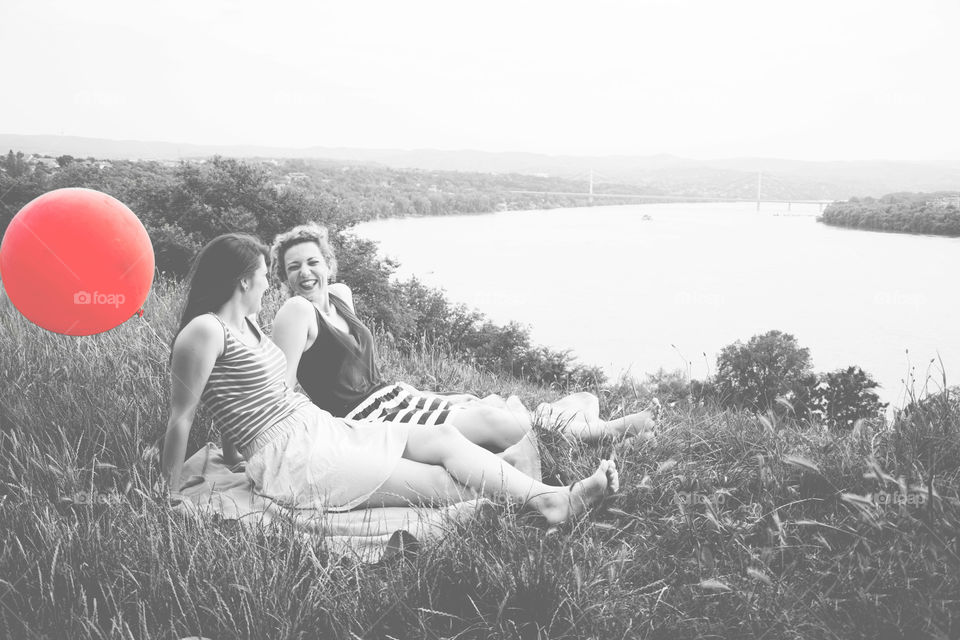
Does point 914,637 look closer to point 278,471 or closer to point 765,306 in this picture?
→ point 278,471

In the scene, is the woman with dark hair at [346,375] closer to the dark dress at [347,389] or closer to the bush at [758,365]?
the dark dress at [347,389]

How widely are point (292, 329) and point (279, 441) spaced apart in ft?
2.09

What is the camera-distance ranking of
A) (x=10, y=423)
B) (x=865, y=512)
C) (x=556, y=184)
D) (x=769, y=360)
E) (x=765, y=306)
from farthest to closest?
(x=556, y=184) → (x=765, y=306) → (x=769, y=360) → (x=10, y=423) → (x=865, y=512)

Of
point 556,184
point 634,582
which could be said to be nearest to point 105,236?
point 634,582

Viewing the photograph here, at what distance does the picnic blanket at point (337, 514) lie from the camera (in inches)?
79.7

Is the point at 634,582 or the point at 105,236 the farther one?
the point at 105,236

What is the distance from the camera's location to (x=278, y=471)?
248cm

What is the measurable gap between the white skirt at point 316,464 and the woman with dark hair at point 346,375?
400 millimetres

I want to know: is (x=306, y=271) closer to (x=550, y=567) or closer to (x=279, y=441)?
(x=279, y=441)

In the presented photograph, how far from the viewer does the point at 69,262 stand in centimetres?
273

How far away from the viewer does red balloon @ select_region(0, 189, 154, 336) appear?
107 inches

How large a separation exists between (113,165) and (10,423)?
51.7ft

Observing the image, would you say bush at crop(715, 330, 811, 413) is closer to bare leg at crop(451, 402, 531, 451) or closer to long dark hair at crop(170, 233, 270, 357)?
bare leg at crop(451, 402, 531, 451)

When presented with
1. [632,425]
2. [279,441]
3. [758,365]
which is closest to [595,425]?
[632,425]
